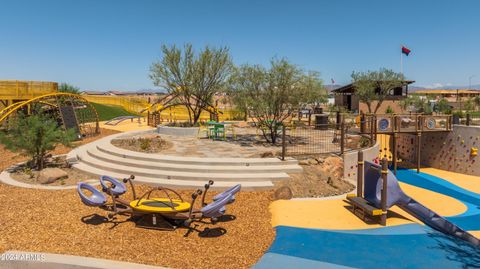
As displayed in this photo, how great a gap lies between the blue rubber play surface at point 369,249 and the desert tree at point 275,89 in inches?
357

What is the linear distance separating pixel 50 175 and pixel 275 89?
10191 mm

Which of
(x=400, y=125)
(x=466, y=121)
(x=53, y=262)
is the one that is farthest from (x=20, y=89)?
(x=466, y=121)

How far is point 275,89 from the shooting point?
16.6 meters

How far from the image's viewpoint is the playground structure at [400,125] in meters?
18.9

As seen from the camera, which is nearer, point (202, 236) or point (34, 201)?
point (202, 236)

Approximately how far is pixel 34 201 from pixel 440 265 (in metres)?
9.95

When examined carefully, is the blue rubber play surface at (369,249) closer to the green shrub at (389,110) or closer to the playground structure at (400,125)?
the playground structure at (400,125)

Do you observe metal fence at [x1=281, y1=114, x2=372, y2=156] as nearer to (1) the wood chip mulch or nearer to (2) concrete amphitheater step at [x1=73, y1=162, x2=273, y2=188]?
(2) concrete amphitheater step at [x1=73, y1=162, x2=273, y2=188]

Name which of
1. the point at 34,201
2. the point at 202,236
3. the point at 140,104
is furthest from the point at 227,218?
the point at 140,104

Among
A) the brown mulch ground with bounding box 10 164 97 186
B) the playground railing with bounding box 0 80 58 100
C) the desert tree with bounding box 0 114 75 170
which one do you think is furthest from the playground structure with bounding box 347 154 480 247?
the playground railing with bounding box 0 80 58 100

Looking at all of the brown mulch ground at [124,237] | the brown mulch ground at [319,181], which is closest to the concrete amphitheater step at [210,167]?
the brown mulch ground at [319,181]

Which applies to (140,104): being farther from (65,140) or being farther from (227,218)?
(227,218)

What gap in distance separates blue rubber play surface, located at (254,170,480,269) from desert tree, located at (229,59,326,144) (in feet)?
29.7

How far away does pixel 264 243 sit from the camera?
718 centimetres
